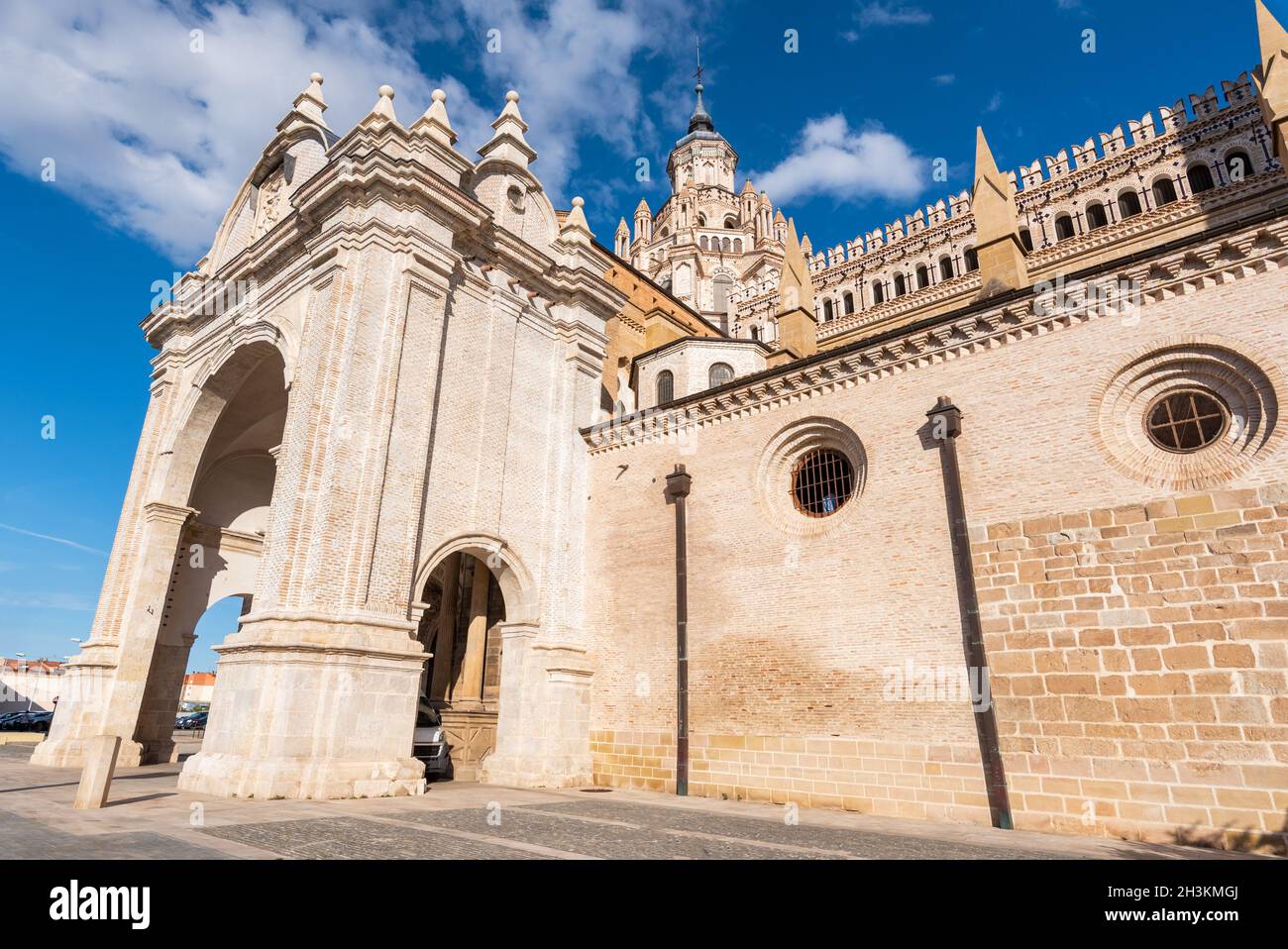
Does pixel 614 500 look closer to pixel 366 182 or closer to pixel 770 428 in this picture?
pixel 770 428

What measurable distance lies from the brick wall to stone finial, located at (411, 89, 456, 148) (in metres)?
15.0

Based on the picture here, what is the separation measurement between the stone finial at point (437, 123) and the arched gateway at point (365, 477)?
0.20ft

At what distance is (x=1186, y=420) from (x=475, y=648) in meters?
16.4

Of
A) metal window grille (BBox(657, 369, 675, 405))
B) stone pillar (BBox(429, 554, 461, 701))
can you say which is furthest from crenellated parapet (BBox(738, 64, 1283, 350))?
stone pillar (BBox(429, 554, 461, 701))

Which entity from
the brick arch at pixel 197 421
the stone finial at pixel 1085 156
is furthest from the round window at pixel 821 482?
the stone finial at pixel 1085 156

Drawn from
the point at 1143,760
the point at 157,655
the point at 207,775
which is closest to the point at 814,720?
the point at 1143,760

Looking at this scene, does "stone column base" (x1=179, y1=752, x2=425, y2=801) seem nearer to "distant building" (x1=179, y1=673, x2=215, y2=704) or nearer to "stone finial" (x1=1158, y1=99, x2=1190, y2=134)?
"stone finial" (x1=1158, y1=99, x2=1190, y2=134)

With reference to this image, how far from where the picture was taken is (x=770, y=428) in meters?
15.9

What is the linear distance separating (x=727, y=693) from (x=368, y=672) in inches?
275

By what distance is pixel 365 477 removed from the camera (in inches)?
539

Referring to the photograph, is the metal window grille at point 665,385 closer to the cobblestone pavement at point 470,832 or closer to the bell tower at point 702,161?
the cobblestone pavement at point 470,832

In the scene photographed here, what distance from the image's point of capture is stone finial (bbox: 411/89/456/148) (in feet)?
53.8

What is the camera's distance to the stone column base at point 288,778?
11.4m

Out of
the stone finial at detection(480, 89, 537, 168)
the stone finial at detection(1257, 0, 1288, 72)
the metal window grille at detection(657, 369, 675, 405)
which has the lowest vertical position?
the metal window grille at detection(657, 369, 675, 405)
